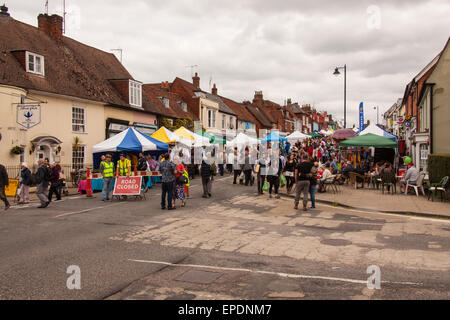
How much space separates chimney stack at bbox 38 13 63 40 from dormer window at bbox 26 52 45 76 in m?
5.34

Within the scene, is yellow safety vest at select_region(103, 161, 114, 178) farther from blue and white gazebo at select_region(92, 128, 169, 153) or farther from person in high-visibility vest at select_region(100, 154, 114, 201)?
blue and white gazebo at select_region(92, 128, 169, 153)

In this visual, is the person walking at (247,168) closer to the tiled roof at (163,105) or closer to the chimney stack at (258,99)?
the tiled roof at (163,105)

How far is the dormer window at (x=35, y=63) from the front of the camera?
67.9 feet

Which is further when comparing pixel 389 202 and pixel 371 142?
pixel 371 142

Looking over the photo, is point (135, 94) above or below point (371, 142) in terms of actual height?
above

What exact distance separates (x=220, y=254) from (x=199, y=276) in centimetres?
137

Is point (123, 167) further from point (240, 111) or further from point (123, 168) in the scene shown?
point (240, 111)

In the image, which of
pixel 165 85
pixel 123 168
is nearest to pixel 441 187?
pixel 123 168

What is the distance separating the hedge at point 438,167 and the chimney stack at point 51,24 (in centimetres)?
2429

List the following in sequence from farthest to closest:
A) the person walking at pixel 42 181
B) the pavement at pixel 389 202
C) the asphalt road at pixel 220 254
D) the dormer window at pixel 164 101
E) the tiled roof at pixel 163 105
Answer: the dormer window at pixel 164 101
the tiled roof at pixel 163 105
the person walking at pixel 42 181
the pavement at pixel 389 202
the asphalt road at pixel 220 254

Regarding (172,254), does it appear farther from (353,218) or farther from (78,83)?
(78,83)

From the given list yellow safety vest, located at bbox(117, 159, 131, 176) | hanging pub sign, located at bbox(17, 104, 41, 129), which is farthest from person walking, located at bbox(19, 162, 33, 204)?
hanging pub sign, located at bbox(17, 104, 41, 129)

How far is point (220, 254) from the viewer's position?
7.22 meters

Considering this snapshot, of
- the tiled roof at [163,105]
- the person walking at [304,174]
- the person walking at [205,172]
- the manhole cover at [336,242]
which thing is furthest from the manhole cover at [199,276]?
the tiled roof at [163,105]
